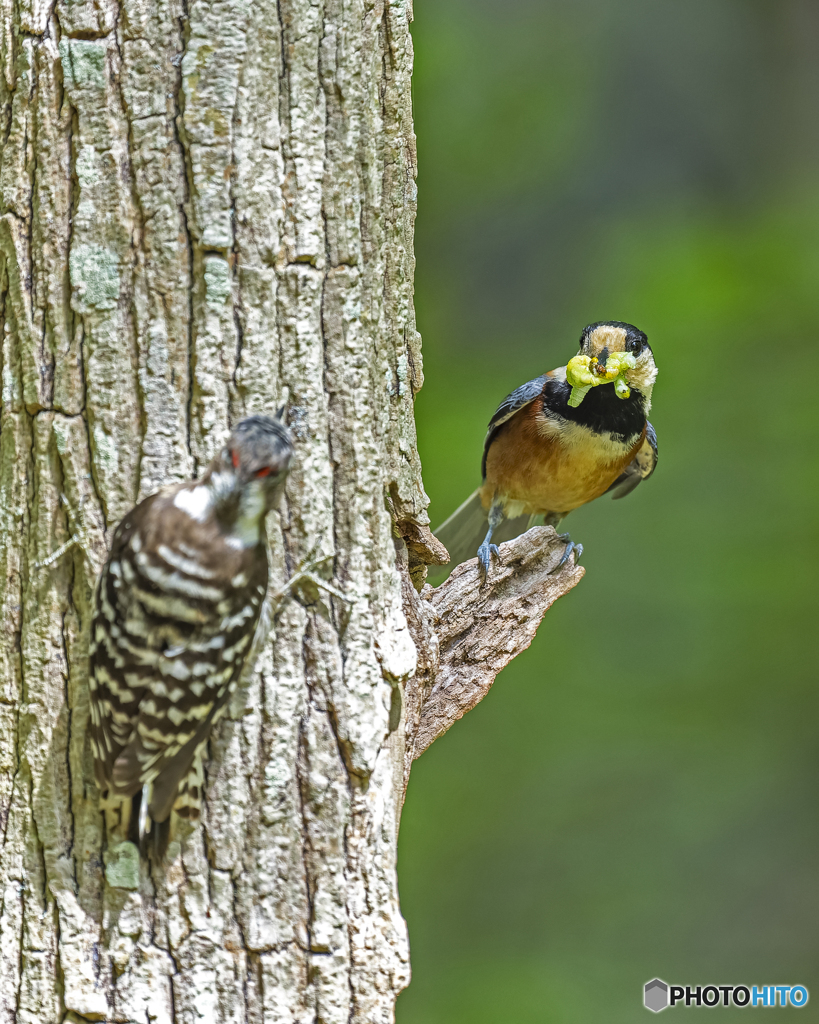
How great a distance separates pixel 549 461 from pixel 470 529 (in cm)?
51

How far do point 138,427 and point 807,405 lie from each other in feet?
10.2

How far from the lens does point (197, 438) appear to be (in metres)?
1.30

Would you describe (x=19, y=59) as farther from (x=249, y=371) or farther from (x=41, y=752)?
(x=41, y=752)

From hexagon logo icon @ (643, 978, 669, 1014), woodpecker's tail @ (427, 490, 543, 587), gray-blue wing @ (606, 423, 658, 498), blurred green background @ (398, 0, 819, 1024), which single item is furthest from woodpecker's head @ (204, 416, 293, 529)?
hexagon logo icon @ (643, 978, 669, 1014)

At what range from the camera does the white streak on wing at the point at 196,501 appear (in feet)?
4.07

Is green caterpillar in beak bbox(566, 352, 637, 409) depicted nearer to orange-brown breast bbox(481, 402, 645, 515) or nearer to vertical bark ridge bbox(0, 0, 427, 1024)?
orange-brown breast bbox(481, 402, 645, 515)

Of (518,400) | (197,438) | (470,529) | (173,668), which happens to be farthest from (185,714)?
(470,529)

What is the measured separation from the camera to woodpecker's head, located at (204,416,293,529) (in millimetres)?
1192

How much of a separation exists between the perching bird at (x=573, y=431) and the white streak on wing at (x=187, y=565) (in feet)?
3.93

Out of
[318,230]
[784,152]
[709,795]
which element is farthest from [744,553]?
[318,230]

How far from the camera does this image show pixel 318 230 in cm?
133

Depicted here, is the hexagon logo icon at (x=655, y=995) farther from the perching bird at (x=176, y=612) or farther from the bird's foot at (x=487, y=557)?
the perching bird at (x=176, y=612)

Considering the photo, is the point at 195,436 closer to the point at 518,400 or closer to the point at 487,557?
the point at 487,557

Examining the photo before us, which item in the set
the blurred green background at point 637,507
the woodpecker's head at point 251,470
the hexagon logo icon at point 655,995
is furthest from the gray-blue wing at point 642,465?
the hexagon logo icon at point 655,995
